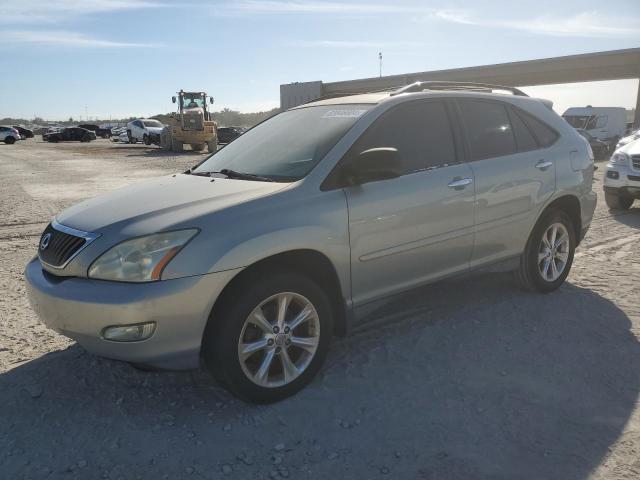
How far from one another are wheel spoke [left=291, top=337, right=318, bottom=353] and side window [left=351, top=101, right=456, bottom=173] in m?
1.24

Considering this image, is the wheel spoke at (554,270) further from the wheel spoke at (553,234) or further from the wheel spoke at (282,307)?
the wheel spoke at (282,307)

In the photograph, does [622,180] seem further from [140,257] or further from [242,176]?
[140,257]

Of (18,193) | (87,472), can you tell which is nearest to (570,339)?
(87,472)

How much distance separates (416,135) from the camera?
3.92m

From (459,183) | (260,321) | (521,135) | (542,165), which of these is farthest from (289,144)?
(542,165)

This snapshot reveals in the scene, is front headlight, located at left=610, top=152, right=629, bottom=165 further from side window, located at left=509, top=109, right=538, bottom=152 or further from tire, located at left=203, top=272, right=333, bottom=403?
tire, located at left=203, top=272, right=333, bottom=403

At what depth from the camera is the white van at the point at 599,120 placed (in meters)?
25.5

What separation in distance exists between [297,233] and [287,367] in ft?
2.63

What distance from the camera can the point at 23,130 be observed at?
58.5 metres

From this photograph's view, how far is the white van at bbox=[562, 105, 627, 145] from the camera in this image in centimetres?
2552

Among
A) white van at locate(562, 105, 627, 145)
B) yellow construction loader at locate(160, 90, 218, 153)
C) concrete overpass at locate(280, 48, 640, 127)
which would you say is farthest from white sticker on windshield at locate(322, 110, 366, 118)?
Result: concrete overpass at locate(280, 48, 640, 127)

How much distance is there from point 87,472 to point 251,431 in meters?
0.81

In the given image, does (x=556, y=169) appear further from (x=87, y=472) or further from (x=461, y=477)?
(x=87, y=472)

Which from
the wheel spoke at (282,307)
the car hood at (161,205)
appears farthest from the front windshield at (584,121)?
the wheel spoke at (282,307)
